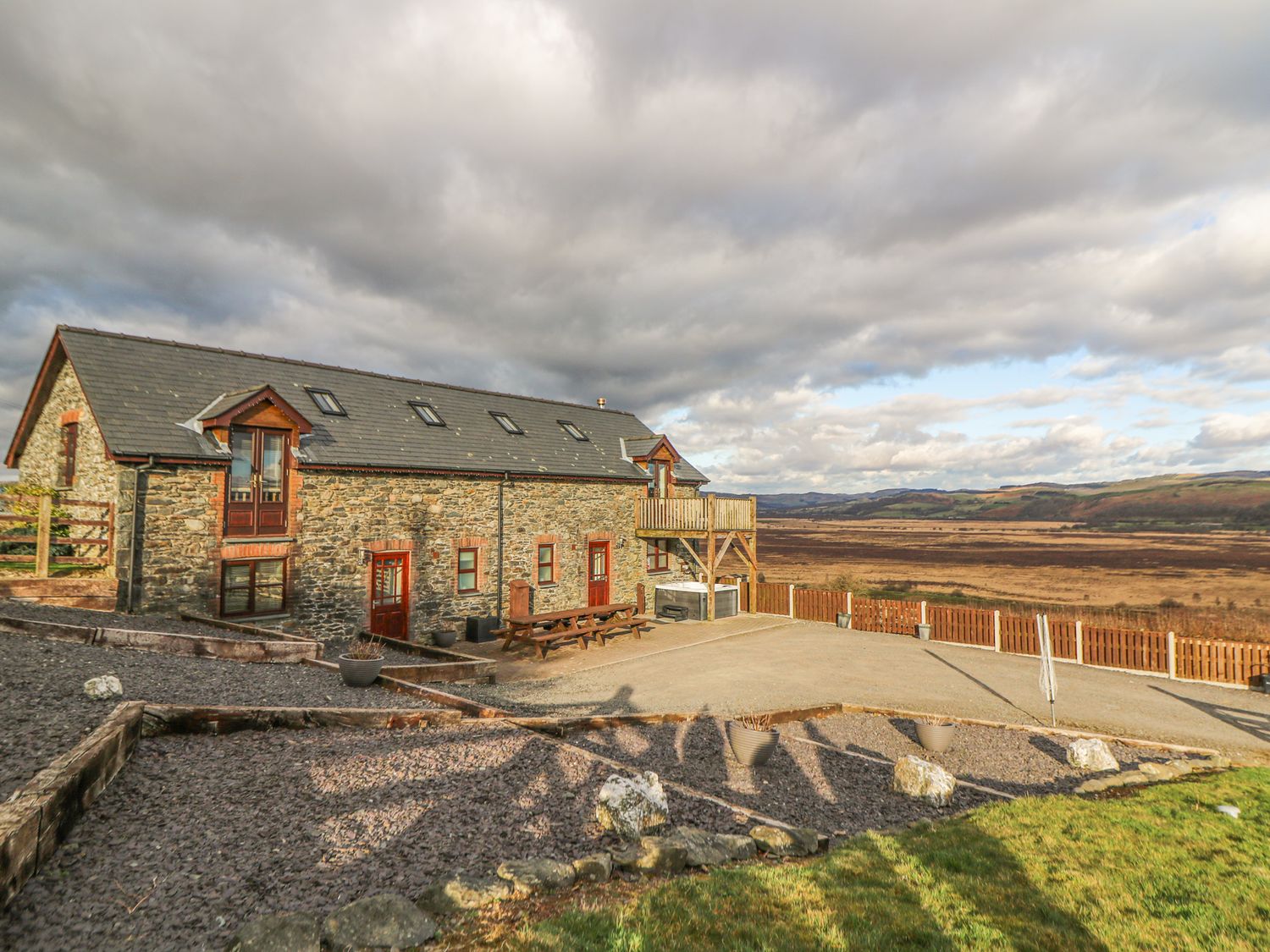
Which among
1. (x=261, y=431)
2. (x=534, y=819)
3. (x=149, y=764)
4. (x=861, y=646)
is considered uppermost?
(x=261, y=431)

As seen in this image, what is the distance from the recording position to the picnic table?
16.5m

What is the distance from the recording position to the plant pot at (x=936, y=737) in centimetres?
912

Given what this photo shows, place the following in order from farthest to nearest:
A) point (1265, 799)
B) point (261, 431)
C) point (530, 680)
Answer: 1. point (261, 431)
2. point (530, 680)
3. point (1265, 799)

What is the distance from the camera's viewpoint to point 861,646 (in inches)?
707

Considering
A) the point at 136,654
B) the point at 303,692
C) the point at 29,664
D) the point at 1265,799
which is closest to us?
the point at 1265,799

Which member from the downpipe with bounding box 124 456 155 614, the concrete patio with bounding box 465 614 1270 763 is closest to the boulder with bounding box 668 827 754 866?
the concrete patio with bounding box 465 614 1270 763

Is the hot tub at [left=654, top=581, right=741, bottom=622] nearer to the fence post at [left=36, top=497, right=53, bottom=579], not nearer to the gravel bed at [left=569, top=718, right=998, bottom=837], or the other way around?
the gravel bed at [left=569, top=718, right=998, bottom=837]

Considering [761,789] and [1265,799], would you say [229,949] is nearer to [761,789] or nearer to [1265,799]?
[761,789]

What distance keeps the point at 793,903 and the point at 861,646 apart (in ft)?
48.0

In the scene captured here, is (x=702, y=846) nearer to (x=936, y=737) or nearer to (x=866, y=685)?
(x=936, y=737)

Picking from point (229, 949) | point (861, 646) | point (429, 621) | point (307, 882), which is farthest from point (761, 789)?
point (429, 621)

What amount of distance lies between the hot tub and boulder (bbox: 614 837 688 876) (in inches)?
680

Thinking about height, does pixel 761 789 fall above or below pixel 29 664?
below

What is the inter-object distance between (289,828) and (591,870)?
8.17 ft
